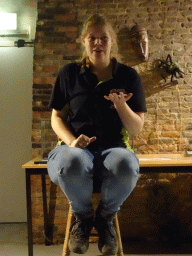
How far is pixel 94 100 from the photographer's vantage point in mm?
1685

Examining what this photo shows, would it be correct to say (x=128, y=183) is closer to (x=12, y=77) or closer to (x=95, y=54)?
(x=95, y=54)

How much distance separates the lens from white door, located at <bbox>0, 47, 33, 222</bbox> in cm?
291

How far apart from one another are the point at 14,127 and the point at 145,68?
144 cm

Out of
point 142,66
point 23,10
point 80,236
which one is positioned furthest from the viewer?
point 23,10

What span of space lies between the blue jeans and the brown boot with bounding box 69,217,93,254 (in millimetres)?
56

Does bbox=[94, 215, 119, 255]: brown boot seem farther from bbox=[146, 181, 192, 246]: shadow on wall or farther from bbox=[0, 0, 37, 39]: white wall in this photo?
bbox=[0, 0, 37, 39]: white wall

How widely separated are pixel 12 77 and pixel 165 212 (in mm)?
1988

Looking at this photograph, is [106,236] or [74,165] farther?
[106,236]

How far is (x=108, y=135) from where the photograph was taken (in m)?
1.65

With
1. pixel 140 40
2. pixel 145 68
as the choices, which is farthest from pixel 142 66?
pixel 140 40

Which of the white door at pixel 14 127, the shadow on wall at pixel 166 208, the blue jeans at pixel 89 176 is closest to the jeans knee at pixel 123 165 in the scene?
the blue jeans at pixel 89 176

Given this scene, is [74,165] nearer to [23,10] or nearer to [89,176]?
[89,176]

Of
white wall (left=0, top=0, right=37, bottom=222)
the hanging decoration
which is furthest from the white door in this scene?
the hanging decoration

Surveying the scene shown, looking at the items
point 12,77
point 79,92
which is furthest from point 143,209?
point 12,77
